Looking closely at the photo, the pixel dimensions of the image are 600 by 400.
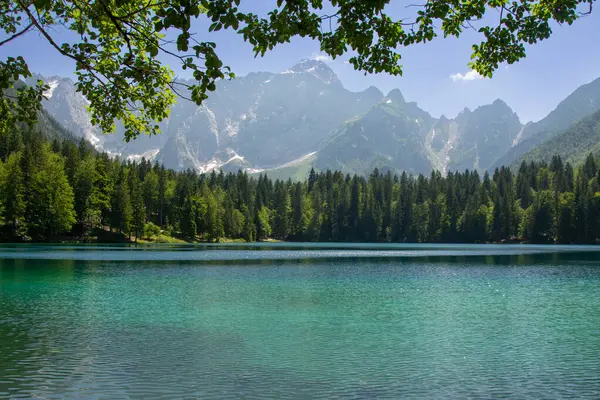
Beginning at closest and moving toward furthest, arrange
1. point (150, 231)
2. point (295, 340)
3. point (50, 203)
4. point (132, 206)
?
1. point (295, 340)
2. point (50, 203)
3. point (132, 206)
4. point (150, 231)

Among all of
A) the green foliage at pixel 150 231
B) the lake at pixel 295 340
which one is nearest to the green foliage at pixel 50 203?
the green foliage at pixel 150 231

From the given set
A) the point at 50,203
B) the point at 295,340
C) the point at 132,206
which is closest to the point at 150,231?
the point at 132,206

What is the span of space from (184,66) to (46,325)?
21926mm

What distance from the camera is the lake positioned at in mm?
16328

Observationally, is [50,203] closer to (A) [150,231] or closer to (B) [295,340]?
(A) [150,231]


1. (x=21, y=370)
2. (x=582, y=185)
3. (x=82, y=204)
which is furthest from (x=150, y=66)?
(x=582, y=185)

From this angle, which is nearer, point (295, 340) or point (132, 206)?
point (295, 340)

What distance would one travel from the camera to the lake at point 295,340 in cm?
1633

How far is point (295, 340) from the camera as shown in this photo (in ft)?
75.7

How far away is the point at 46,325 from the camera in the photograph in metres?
25.8

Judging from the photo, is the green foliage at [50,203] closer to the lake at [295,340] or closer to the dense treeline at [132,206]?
the dense treeline at [132,206]

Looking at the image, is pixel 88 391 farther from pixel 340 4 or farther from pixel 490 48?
pixel 490 48

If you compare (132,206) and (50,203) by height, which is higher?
(132,206)

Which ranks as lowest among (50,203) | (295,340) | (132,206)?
(295,340)
